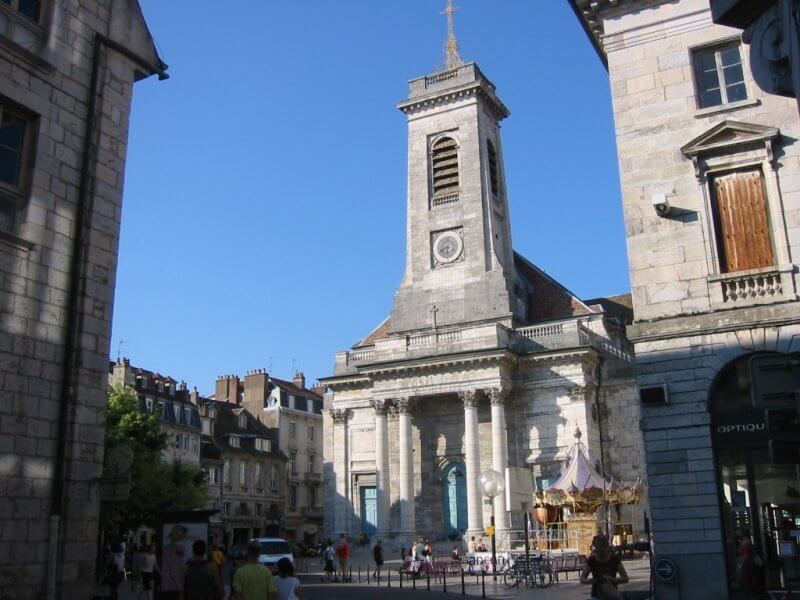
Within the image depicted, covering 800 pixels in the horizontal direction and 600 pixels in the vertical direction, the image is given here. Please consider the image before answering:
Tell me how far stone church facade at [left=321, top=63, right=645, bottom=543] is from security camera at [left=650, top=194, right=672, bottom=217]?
17523 mm

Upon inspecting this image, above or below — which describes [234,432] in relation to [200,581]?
above

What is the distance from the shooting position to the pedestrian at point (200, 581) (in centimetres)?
870

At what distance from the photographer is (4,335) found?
1066 centimetres

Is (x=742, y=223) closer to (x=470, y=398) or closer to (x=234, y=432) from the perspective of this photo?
(x=470, y=398)

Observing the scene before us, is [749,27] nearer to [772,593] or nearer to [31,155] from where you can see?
[772,593]

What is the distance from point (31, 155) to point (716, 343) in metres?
12.0

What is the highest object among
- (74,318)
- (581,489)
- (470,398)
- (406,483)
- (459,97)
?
(459,97)

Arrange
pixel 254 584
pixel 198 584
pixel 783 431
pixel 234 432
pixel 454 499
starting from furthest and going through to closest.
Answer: pixel 234 432, pixel 454 499, pixel 198 584, pixel 254 584, pixel 783 431

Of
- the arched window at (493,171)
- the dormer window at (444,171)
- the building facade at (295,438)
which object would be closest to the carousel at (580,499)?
the dormer window at (444,171)

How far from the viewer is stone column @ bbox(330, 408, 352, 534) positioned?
1501 inches

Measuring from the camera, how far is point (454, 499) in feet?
119

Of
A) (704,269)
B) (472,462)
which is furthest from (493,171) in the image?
(704,269)

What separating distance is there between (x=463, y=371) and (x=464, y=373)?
98 mm

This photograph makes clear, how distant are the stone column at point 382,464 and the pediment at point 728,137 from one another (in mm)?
22832
